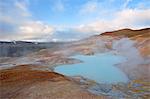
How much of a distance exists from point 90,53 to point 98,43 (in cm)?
863

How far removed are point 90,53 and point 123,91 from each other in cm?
2387

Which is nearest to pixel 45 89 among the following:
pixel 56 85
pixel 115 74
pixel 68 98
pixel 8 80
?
pixel 56 85

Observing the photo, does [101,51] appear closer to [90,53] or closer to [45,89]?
[90,53]

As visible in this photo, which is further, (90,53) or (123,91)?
(90,53)

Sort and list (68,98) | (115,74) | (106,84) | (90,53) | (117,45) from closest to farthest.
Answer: (68,98) < (106,84) < (115,74) < (90,53) < (117,45)

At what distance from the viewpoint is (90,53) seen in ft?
128

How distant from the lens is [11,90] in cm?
1498

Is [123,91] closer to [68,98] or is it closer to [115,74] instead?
[68,98]

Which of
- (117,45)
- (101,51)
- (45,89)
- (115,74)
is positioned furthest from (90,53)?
(45,89)

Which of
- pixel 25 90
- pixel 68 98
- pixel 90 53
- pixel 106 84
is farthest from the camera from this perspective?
pixel 90 53

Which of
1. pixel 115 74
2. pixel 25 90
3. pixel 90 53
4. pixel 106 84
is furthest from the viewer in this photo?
pixel 90 53

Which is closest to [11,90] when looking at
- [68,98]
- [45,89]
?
[45,89]

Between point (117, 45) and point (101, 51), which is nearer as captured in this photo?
point (101, 51)

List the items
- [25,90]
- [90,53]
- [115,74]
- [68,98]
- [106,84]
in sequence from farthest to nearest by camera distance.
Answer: [90,53], [115,74], [106,84], [25,90], [68,98]
